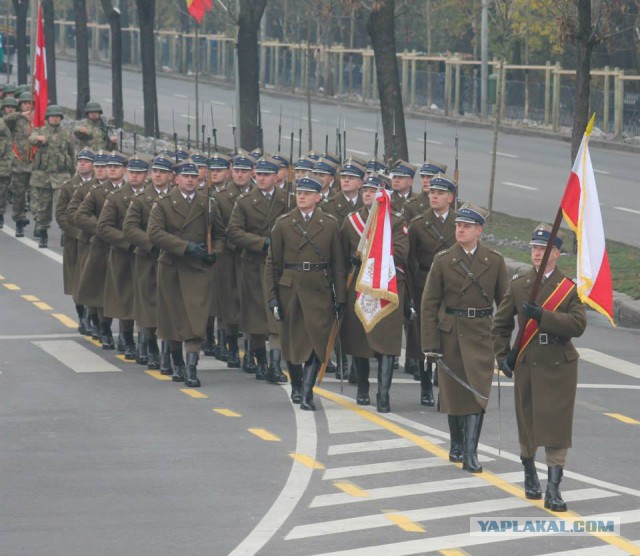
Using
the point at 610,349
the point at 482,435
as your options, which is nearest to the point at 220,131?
the point at 610,349

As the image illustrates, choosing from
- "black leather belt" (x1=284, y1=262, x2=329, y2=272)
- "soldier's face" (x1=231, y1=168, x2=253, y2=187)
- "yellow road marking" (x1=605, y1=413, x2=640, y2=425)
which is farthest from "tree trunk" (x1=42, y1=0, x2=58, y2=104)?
"yellow road marking" (x1=605, y1=413, x2=640, y2=425)

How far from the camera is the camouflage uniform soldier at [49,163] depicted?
91.4 feet

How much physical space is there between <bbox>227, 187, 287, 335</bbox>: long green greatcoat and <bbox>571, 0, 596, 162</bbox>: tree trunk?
9.92 meters

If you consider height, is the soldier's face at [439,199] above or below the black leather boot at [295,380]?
above

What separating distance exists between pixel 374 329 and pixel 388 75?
1767cm

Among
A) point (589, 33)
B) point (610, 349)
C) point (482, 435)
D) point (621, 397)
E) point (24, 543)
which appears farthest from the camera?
point (589, 33)

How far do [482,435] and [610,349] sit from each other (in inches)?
213

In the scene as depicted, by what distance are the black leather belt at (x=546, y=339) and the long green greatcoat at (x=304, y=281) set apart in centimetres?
383

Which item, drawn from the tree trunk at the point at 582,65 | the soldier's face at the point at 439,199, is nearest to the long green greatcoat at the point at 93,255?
the soldier's face at the point at 439,199

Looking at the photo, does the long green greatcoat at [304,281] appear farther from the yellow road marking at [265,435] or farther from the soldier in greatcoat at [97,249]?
the soldier in greatcoat at [97,249]

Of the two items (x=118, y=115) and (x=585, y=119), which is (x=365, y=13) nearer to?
(x=118, y=115)

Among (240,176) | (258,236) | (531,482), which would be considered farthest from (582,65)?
(531,482)

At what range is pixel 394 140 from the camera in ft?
103

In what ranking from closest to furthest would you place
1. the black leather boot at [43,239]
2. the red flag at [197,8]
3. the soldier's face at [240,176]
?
the soldier's face at [240,176] < the black leather boot at [43,239] < the red flag at [197,8]
